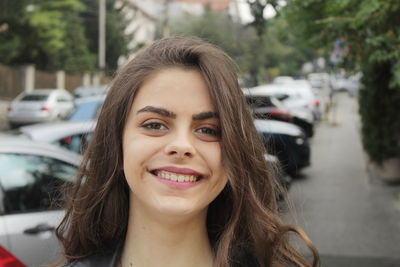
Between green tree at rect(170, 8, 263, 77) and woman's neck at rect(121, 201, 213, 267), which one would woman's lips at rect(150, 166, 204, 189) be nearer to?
woman's neck at rect(121, 201, 213, 267)

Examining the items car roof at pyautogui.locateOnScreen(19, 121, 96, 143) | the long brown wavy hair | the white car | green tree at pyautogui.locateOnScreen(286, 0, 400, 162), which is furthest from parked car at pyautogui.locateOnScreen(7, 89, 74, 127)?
the long brown wavy hair

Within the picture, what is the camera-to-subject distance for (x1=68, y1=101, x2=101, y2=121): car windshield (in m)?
8.70

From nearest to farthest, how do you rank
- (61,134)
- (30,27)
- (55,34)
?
(61,134), (30,27), (55,34)

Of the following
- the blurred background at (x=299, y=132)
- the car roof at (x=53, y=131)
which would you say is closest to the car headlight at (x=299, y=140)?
the blurred background at (x=299, y=132)

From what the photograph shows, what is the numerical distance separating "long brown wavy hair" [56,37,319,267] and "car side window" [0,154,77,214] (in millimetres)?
1947

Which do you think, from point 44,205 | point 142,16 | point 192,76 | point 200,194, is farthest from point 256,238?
point 142,16

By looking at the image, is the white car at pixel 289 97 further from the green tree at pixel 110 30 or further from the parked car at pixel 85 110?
the green tree at pixel 110 30

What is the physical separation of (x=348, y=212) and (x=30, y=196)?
5.46m

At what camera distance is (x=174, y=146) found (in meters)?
1.51

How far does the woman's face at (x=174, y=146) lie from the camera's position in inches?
59.4

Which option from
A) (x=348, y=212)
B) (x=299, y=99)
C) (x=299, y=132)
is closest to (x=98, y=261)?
(x=348, y=212)

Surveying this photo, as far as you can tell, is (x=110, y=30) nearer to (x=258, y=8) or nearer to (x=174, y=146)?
(x=258, y=8)

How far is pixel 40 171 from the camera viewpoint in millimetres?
4090

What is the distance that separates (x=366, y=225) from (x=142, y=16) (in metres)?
63.7
